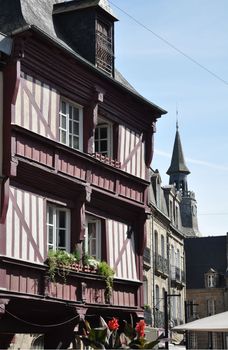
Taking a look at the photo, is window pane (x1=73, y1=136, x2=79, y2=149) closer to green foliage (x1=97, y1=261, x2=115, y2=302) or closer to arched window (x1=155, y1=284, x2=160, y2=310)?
green foliage (x1=97, y1=261, x2=115, y2=302)

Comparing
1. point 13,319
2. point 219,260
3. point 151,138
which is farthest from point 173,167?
point 13,319

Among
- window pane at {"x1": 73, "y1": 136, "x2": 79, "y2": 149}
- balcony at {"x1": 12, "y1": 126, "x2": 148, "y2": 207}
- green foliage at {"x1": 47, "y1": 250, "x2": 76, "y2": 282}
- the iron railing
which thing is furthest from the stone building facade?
green foliage at {"x1": 47, "y1": 250, "x2": 76, "y2": 282}

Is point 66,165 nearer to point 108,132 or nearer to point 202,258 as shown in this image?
point 108,132

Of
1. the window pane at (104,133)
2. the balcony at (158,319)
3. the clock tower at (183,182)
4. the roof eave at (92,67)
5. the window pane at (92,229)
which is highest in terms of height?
the clock tower at (183,182)

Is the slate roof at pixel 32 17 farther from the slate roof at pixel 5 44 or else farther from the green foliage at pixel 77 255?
the green foliage at pixel 77 255

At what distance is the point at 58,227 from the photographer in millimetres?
17375

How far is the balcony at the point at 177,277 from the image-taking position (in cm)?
4667

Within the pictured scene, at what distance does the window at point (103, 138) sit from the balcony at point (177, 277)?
27.8 meters

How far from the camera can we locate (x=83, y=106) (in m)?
18.2

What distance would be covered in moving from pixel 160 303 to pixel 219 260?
84.6ft

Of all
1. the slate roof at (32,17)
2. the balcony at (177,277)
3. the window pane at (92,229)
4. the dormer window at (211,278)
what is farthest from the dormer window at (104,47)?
the dormer window at (211,278)

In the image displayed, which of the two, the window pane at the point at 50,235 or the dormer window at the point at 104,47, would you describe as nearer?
the window pane at the point at 50,235

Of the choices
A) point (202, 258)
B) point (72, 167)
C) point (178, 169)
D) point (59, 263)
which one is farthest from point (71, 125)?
point (178, 169)

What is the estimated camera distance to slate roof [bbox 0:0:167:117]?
16.3 m
